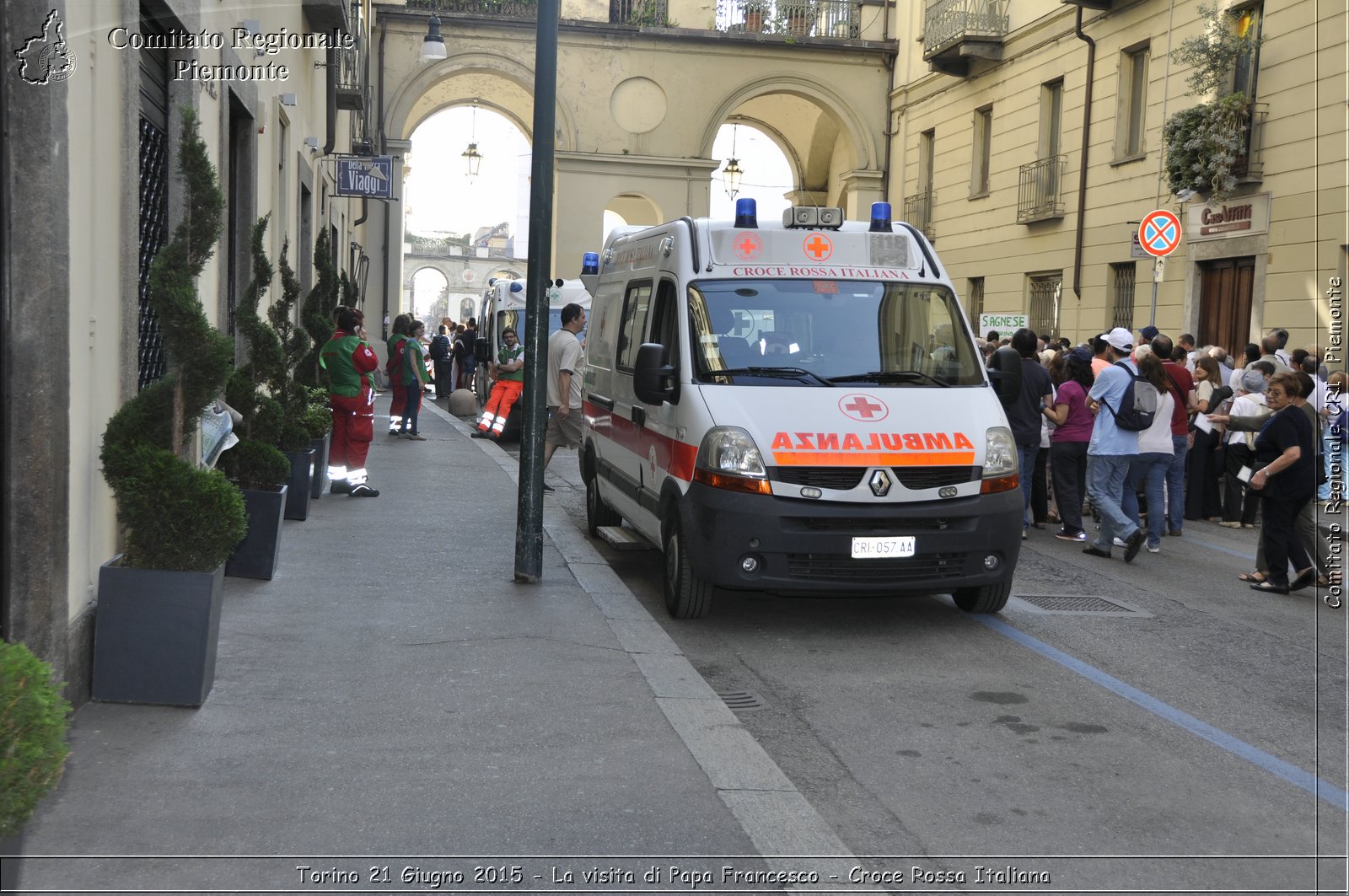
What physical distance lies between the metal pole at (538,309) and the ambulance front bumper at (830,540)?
4.06ft

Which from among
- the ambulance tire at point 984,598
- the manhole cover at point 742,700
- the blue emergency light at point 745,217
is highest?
the blue emergency light at point 745,217

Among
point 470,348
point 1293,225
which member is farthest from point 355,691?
point 470,348

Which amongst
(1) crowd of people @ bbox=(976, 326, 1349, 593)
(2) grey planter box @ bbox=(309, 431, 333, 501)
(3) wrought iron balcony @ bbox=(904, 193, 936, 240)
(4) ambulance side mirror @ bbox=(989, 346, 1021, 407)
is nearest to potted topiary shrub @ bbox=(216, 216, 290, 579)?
(2) grey planter box @ bbox=(309, 431, 333, 501)

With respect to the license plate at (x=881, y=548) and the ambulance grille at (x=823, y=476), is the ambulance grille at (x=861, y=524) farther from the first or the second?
the ambulance grille at (x=823, y=476)

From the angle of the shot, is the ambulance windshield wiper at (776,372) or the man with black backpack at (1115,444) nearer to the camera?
the ambulance windshield wiper at (776,372)

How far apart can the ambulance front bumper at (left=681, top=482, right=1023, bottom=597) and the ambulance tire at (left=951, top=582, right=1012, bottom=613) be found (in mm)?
446

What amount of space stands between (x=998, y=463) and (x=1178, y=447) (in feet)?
19.2

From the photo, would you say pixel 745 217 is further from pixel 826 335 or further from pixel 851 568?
pixel 851 568

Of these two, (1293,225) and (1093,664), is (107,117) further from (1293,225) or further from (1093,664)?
(1293,225)

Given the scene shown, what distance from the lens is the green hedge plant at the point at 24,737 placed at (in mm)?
3006

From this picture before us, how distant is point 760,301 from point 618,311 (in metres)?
2.23

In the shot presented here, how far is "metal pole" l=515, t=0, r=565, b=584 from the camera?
8227mm

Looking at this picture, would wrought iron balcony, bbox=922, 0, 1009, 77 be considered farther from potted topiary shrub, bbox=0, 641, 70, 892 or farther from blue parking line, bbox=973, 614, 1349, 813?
potted topiary shrub, bbox=0, 641, 70, 892

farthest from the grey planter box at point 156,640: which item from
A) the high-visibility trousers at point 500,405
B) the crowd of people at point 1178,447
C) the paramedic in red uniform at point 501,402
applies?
the high-visibility trousers at point 500,405
